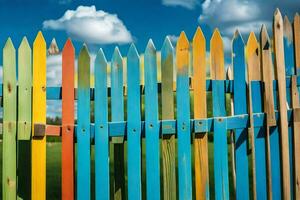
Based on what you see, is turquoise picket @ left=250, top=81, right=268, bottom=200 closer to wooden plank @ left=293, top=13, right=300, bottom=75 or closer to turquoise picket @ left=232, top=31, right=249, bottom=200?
turquoise picket @ left=232, top=31, right=249, bottom=200

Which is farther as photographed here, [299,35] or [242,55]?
[299,35]

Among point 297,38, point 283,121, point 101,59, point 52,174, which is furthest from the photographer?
point 52,174

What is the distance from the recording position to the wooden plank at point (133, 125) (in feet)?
14.6

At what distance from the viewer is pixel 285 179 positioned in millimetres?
4824

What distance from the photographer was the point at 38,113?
4.57 m

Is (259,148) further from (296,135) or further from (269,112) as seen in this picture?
(296,135)

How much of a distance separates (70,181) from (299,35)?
10.2 feet

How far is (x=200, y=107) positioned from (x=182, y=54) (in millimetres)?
584

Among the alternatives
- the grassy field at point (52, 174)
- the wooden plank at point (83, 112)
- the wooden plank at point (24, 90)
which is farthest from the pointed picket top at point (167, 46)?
the grassy field at point (52, 174)

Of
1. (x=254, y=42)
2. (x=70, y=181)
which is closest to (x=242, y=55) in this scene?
(x=254, y=42)

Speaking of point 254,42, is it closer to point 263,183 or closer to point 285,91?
point 285,91

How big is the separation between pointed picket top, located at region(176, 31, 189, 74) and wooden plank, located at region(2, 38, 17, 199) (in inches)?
69.2

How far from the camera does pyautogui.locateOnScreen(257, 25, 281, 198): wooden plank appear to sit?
4727 mm

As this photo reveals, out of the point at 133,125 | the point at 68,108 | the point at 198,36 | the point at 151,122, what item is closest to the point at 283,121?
the point at 198,36
